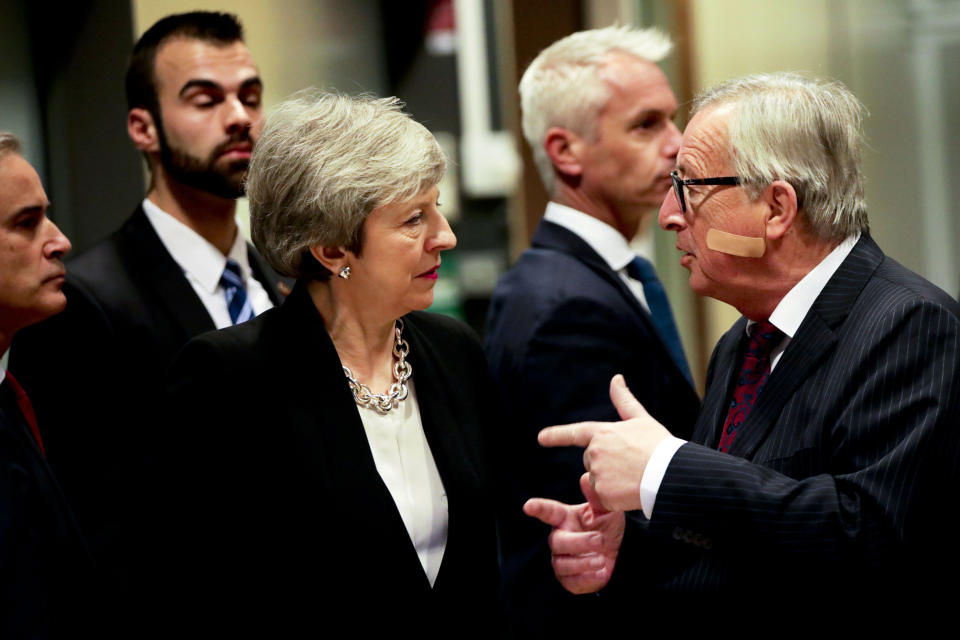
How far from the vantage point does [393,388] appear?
211 centimetres

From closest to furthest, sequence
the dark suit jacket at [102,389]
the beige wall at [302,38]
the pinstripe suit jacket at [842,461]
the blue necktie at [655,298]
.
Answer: the pinstripe suit jacket at [842,461], the dark suit jacket at [102,389], the blue necktie at [655,298], the beige wall at [302,38]

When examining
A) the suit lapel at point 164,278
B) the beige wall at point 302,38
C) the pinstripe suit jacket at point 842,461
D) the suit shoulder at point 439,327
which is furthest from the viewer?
the beige wall at point 302,38

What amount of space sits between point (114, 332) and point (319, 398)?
68 cm

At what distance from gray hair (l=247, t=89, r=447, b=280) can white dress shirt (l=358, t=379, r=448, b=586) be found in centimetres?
32

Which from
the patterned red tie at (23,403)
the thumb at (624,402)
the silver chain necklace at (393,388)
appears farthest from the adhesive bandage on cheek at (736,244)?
the patterned red tie at (23,403)

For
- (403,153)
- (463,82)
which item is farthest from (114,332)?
(463,82)

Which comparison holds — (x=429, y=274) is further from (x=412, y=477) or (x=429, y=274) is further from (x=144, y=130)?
(x=144, y=130)

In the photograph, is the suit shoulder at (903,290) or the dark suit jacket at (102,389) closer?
the suit shoulder at (903,290)

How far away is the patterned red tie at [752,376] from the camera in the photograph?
6.68ft

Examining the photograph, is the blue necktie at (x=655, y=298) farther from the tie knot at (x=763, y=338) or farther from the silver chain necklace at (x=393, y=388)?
the silver chain necklace at (x=393, y=388)

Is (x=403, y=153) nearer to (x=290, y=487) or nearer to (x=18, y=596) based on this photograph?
(x=290, y=487)

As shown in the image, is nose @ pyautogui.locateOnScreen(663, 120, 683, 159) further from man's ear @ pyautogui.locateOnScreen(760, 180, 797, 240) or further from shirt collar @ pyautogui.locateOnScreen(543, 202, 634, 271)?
man's ear @ pyautogui.locateOnScreen(760, 180, 797, 240)

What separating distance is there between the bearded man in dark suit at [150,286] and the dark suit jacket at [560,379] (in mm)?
683

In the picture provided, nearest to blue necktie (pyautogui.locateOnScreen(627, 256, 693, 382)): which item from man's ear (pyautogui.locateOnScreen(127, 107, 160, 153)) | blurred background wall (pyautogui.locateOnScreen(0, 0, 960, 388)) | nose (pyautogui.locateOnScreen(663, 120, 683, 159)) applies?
nose (pyautogui.locateOnScreen(663, 120, 683, 159))
